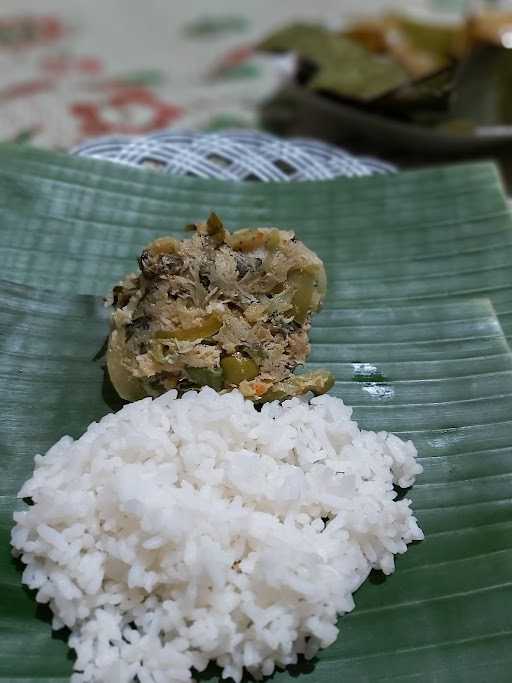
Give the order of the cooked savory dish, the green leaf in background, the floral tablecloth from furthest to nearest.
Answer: the floral tablecloth, the green leaf in background, the cooked savory dish

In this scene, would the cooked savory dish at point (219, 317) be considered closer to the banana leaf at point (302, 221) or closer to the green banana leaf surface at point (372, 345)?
the green banana leaf surface at point (372, 345)

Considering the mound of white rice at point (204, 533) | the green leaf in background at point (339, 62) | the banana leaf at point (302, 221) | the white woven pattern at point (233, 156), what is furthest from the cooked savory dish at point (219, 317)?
the green leaf in background at point (339, 62)

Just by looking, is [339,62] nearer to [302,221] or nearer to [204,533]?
[302,221]

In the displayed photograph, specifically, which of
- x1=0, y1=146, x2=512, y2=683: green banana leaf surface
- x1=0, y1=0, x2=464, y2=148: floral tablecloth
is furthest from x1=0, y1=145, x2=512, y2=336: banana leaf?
x1=0, y1=0, x2=464, y2=148: floral tablecloth

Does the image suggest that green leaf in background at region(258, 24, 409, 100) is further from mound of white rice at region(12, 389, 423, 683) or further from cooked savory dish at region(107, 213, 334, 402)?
mound of white rice at region(12, 389, 423, 683)

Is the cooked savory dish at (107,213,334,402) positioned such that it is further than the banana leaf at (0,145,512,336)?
No

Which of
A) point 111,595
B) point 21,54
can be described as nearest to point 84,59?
point 21,54
